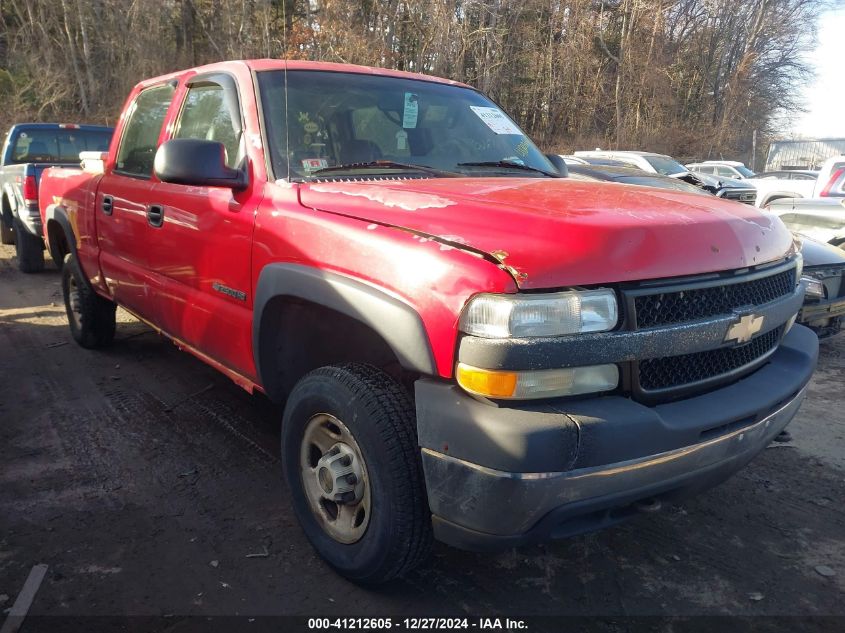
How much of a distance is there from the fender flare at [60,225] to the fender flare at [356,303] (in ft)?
9.56

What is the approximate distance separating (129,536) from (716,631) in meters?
2.33

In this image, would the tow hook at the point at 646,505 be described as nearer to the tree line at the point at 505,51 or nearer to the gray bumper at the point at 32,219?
the gray bumper at the point at 32,219

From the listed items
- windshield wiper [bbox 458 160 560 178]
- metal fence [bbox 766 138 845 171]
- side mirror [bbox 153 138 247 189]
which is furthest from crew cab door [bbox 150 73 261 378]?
metal fence [bbox 766 138 845 171]

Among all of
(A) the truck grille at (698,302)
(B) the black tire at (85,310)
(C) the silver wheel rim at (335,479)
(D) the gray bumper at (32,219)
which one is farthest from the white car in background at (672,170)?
(C) the silver wheel rim at (335,479)

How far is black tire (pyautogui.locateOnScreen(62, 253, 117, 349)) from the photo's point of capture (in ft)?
16.6

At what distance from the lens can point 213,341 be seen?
129 inches

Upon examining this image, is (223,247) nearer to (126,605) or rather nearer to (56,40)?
(126,605)

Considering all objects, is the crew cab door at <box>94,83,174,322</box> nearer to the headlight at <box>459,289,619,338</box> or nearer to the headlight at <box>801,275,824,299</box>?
the headlight at <box>459,289,619,338</box>

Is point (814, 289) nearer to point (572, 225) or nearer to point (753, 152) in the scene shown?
point (572, 225)

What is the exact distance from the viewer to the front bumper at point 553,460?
1.85 m

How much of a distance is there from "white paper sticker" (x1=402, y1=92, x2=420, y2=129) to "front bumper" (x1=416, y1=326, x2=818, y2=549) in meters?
1.71

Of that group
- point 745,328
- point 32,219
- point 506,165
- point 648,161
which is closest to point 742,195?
point 648,161

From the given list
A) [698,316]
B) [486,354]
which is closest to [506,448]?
[486,354]

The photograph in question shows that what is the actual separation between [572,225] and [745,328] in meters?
0.75
